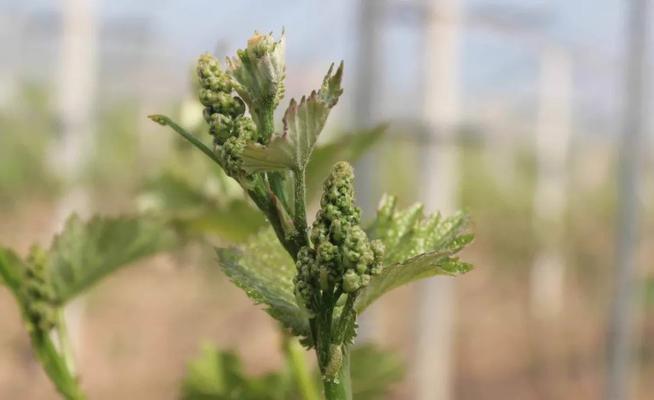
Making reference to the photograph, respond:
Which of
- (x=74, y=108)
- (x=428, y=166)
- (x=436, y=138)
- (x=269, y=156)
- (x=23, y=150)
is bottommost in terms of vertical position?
(x=269, y=156)

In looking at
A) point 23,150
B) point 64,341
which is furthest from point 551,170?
point 64,341

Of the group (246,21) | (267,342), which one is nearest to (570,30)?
(246,21)

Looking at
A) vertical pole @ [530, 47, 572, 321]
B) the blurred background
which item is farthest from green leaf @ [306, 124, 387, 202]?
vertical pole @ [530, 47, 572, 321]

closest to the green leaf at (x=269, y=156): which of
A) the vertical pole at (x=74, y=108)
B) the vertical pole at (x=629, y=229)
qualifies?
the vertical pole at (x=629, y=229)

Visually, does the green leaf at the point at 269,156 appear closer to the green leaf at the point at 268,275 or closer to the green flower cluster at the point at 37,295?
the green leaf at the point at 268,275

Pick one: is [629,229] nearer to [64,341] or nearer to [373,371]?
[373,371]

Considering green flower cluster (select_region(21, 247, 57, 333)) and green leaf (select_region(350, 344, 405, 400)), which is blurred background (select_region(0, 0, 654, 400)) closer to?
green leaf (select_region(350, 344, 405, 400))

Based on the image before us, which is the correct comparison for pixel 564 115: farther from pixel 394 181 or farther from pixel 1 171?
pixel 1 171
